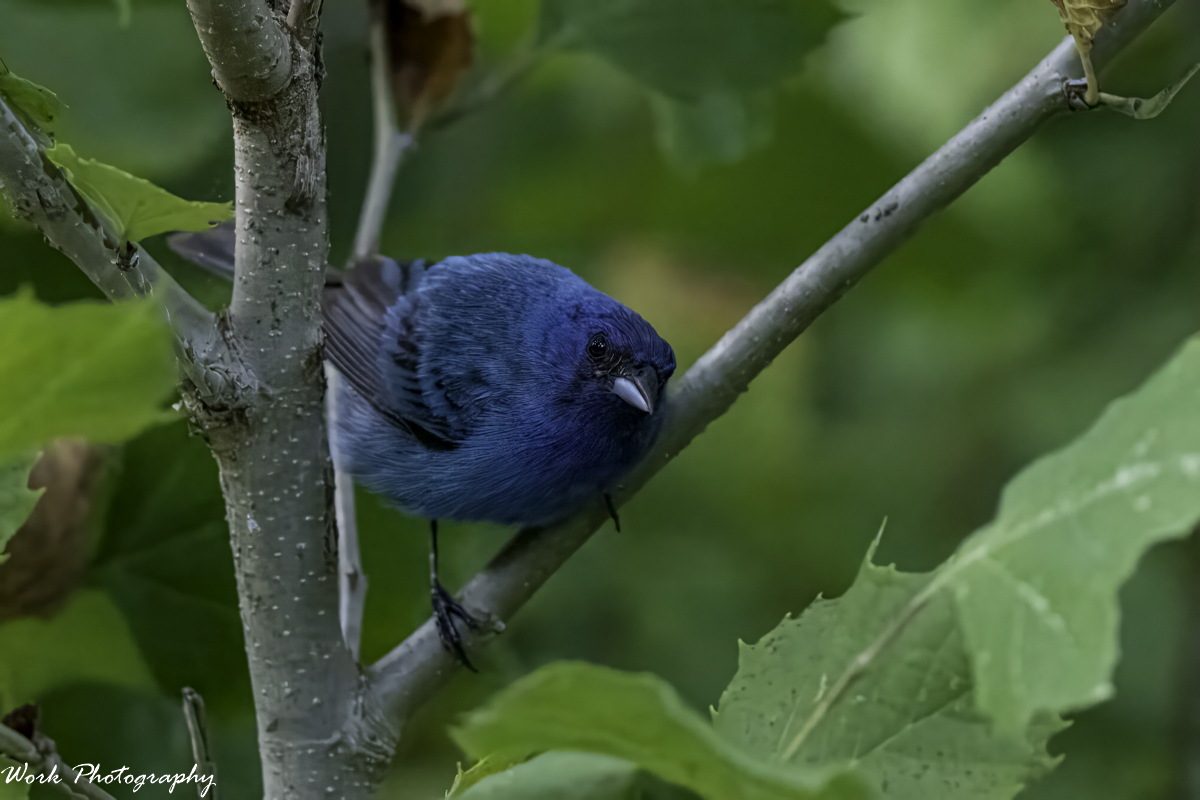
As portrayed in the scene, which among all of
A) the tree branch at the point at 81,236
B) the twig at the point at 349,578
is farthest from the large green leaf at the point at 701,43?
the tree branch at the point at 81,236

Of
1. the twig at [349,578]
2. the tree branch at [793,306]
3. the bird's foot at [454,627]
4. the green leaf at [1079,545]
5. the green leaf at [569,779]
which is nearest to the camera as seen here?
the green leaf at [1079,545]

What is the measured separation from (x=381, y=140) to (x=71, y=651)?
789mm

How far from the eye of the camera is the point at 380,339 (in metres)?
1.76

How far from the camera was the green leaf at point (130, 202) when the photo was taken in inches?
23.7

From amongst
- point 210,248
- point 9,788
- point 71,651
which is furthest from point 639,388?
point 9,788

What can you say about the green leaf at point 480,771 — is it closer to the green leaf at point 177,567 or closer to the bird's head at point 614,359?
the green leaf at point 177,567

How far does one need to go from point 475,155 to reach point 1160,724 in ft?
5.40

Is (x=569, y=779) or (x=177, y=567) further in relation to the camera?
(x=177, y=567)

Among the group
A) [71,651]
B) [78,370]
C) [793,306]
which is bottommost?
[71,651]

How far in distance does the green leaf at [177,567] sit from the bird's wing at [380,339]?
0.48 metres

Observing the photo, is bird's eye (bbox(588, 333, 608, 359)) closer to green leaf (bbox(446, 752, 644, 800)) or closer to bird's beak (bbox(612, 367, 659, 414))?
bird's beak (bbox(612, 367, 659, 414))

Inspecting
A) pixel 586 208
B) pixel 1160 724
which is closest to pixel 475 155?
pixel 586 208

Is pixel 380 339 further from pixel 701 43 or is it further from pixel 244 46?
pixel 244 46

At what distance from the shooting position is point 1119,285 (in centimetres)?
194
